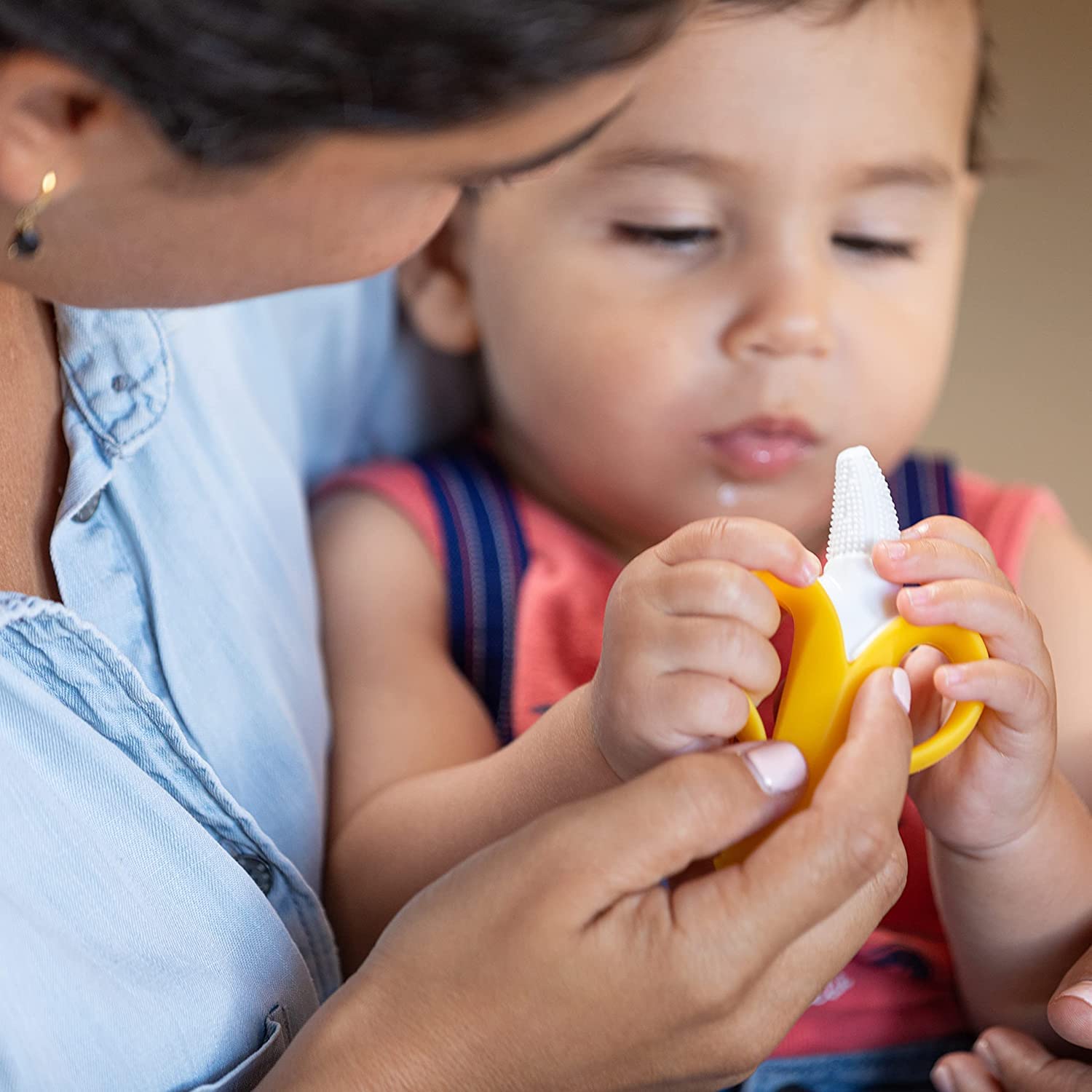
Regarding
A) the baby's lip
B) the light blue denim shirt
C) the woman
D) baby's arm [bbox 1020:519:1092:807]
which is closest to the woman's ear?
the woman

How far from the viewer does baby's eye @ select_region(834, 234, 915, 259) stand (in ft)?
3.25

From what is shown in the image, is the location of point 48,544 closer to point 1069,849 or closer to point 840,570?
point 840,570

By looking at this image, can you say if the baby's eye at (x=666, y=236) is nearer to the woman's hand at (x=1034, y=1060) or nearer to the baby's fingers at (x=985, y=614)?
the baby's fingers at (x=985, y=614)

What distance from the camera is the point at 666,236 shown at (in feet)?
3.18

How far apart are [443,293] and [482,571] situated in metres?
0.25

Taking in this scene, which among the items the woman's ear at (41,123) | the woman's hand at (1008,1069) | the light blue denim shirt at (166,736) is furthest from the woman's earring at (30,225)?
the woman's hand at (1008,1069)

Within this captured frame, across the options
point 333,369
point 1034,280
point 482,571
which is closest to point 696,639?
point 482,571

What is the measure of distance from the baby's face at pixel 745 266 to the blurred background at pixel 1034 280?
49cm

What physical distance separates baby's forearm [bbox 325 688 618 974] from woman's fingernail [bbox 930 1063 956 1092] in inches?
12.6

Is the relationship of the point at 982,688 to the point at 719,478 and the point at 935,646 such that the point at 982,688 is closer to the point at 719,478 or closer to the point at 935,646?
the point at 935,646

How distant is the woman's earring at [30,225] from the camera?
534mm

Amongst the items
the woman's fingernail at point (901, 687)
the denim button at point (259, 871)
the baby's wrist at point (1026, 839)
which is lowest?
the denim button at point (259, 871)

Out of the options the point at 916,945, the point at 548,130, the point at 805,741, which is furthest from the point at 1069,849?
the point at 548,130

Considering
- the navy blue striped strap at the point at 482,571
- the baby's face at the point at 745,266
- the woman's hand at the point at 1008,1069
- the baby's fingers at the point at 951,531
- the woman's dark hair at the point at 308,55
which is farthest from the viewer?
the navy blue striped strap at the point at 482,571
